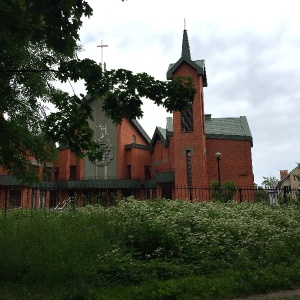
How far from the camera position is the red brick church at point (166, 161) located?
29266 mm

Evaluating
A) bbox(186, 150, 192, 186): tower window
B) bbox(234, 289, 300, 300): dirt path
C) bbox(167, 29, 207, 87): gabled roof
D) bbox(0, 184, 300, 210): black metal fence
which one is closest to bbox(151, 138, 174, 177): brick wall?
bbox(0, 184, 300, 210): black metal fence

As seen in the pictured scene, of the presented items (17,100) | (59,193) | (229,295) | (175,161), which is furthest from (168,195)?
(229,295)

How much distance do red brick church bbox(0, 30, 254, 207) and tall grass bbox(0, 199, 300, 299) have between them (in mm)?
14292

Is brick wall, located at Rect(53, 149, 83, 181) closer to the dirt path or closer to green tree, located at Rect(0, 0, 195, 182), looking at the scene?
green tree, located at Rect(0, 0, 195, 182)

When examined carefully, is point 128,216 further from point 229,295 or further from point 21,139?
point 229,295

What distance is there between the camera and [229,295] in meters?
6.81

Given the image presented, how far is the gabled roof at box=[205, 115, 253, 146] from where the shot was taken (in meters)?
31.8

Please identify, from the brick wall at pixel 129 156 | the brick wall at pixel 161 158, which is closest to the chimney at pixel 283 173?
the brick wall at pixel 161 158

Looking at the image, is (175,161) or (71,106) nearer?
(71,106)

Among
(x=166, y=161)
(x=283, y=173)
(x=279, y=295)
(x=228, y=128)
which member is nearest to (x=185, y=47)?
(x=228, y=128)

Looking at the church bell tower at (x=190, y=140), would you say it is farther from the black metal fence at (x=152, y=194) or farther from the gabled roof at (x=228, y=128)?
the gabled roof at (x=228, y=128)

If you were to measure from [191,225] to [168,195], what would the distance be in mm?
19465

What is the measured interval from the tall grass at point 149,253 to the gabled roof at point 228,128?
63.0ft

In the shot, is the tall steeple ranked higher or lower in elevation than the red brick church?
higher
